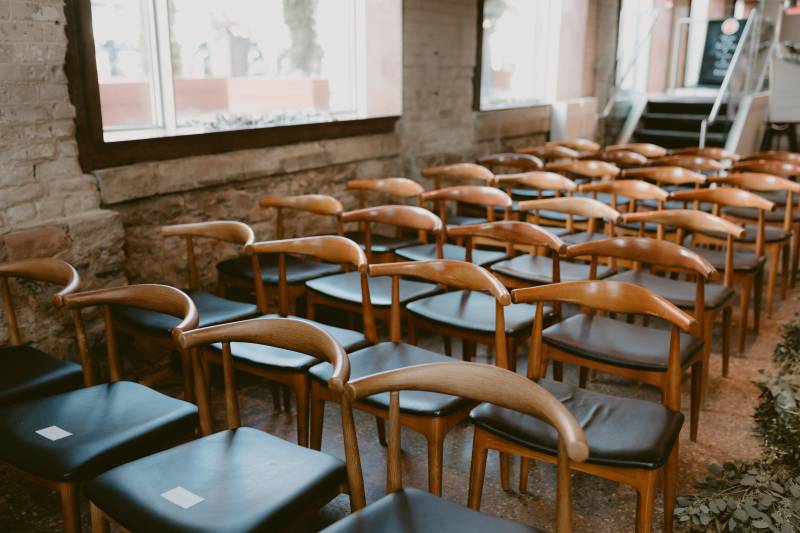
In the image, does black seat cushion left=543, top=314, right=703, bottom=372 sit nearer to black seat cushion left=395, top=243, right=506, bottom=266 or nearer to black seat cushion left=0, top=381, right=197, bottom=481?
black seat cushion left=395, top=243, right=506, bottom=266

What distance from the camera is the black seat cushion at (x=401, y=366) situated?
84.4 inches

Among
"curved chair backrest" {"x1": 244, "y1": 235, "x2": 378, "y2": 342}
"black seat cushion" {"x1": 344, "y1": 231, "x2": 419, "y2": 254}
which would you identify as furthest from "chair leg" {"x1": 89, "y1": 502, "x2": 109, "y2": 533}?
"black seat cushion" {"x1": 344, "y1": 231, "x2": 419, "y2": 254}

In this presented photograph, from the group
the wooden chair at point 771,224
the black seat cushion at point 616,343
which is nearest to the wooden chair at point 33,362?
the black seat cushion at point 616,343

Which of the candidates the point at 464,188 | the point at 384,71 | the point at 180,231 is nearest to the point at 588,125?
the point at 384,71

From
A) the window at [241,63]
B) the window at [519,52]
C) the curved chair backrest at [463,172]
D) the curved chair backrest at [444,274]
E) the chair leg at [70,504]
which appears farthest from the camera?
the window at [519,52]

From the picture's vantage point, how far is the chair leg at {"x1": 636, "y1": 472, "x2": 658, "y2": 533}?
1.90 metres

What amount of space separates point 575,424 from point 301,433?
1257 millimetres

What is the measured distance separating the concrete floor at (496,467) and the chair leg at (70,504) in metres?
0.58

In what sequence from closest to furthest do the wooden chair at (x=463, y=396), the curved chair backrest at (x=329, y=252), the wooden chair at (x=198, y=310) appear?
the wooden chair at (x=463, y=396) < the curved chair backrest at (x=329, y=252) < the wooden chair at (x=198, y=310)

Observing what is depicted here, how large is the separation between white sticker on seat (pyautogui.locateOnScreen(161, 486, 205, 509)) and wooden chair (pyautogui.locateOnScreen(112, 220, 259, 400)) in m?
0.84

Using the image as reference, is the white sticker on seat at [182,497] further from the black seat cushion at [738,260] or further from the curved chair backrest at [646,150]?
the curved chair backrest at [646,150]

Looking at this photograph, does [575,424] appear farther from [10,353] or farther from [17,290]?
[17,290]

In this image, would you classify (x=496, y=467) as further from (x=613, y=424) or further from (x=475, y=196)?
(x=475, y=196)

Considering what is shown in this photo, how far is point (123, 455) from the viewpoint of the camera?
196 centimetres
